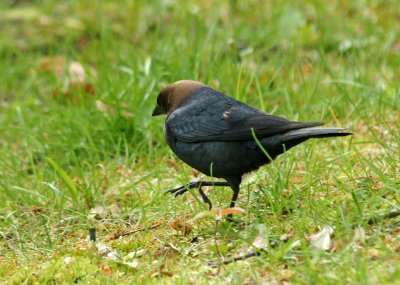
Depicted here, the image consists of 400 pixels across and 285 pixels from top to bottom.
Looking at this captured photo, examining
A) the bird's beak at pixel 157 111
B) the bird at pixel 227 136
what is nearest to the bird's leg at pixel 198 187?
the bird at pixel 227 136

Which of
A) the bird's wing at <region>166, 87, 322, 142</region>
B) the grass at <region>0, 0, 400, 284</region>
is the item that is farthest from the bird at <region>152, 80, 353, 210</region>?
the grass at <region>0, 0, 400, 284</region>

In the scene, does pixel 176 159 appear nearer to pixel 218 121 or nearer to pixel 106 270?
pixel 218 121

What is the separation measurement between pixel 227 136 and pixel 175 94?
0.81m

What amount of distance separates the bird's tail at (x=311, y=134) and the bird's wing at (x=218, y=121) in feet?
0.10

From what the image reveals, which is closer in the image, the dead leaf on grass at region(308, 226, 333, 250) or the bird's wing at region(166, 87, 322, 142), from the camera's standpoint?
the dead leaf on grass at region(308, 226, 333, 250)

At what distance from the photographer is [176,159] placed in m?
5.09

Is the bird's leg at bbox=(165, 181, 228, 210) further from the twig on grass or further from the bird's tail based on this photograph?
the bird's tail

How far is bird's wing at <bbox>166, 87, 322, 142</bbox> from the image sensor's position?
12.5ft

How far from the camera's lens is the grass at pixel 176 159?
132 inches

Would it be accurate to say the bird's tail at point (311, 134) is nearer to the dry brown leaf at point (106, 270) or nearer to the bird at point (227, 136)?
the bird at point (227, 136)

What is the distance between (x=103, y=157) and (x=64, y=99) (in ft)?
4.36

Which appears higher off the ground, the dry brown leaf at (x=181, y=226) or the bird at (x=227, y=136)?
the bird at (x=227, y=136)

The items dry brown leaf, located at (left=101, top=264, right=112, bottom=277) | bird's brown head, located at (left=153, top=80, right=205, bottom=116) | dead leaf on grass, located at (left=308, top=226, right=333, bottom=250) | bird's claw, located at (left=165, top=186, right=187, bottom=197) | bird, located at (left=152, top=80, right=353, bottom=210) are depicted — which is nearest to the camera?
dead leaf on grass, located at (left=308, top=226, right=333, bottom=250)

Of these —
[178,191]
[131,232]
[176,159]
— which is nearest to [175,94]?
[176,159]
